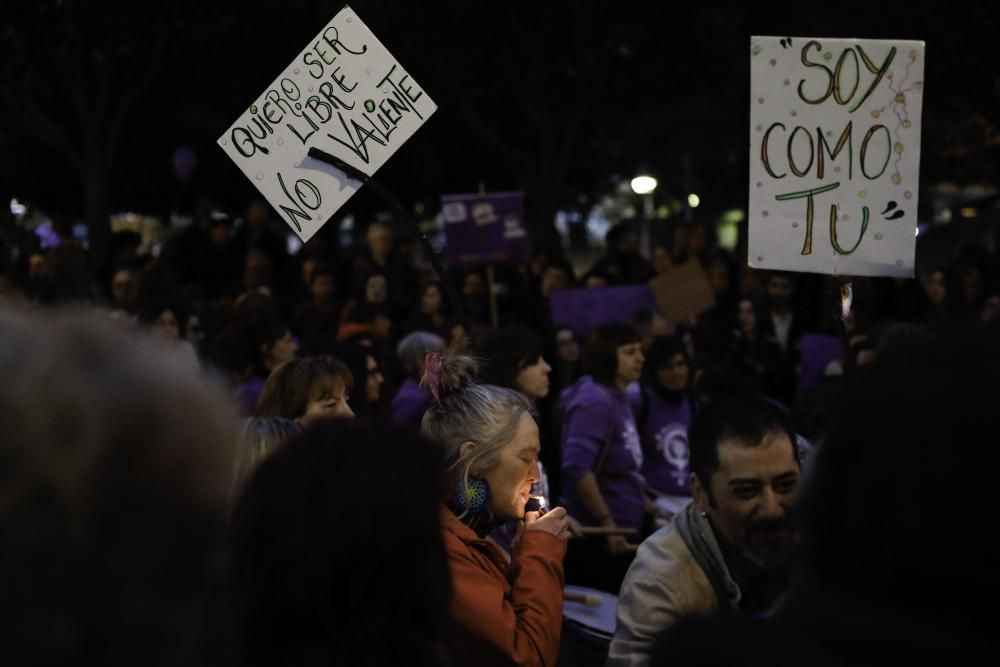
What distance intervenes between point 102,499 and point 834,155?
3534 millimetres

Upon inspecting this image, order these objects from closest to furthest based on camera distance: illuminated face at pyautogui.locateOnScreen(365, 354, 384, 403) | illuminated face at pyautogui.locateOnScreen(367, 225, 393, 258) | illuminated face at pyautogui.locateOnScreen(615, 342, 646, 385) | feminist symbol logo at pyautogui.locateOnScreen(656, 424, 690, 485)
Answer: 1. illuminated face at pyautogui.locateOnScreen(365, 354, 384, 403)
2. illuminated face at pyautogui.locateOnScreen(615, 342, 646, 385)
3. feminist symbol logo at pyautogui.locateOnScreen(656, 424, 690, 485)
4. illuminated face at pyautogui.locateOnScreen(367, 225, 393, 258)

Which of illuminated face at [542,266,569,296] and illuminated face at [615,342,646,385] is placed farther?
illuminated face at [542,266,569,296]

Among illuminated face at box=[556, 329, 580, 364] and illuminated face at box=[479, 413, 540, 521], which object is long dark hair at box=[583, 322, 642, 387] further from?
illuminated face at box=[479, 413, 540, 521]

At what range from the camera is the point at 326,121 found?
15.8ft

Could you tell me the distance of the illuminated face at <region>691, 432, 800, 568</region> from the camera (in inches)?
125

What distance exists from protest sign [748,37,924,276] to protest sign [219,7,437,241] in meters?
1.17

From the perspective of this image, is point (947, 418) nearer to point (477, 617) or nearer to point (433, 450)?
point (433, 450)

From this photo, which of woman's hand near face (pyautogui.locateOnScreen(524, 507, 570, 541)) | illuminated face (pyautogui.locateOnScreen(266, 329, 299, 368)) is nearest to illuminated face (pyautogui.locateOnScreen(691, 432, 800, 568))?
woman's hand near face (pyautogui.locateOnScreen(524, 507, 570, 541))

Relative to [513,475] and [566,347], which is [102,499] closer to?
[513,475]

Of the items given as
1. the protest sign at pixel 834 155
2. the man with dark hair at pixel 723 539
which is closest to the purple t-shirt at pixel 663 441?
the protest sign at pixel 834 155

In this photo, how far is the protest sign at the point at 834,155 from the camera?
4.45m

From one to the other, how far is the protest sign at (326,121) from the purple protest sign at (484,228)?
6974 millimetres

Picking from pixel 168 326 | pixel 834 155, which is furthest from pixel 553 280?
pixel 834 155

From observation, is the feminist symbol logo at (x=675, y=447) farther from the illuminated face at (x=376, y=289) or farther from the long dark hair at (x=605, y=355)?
the illuminated face at (x=376, y=289)
